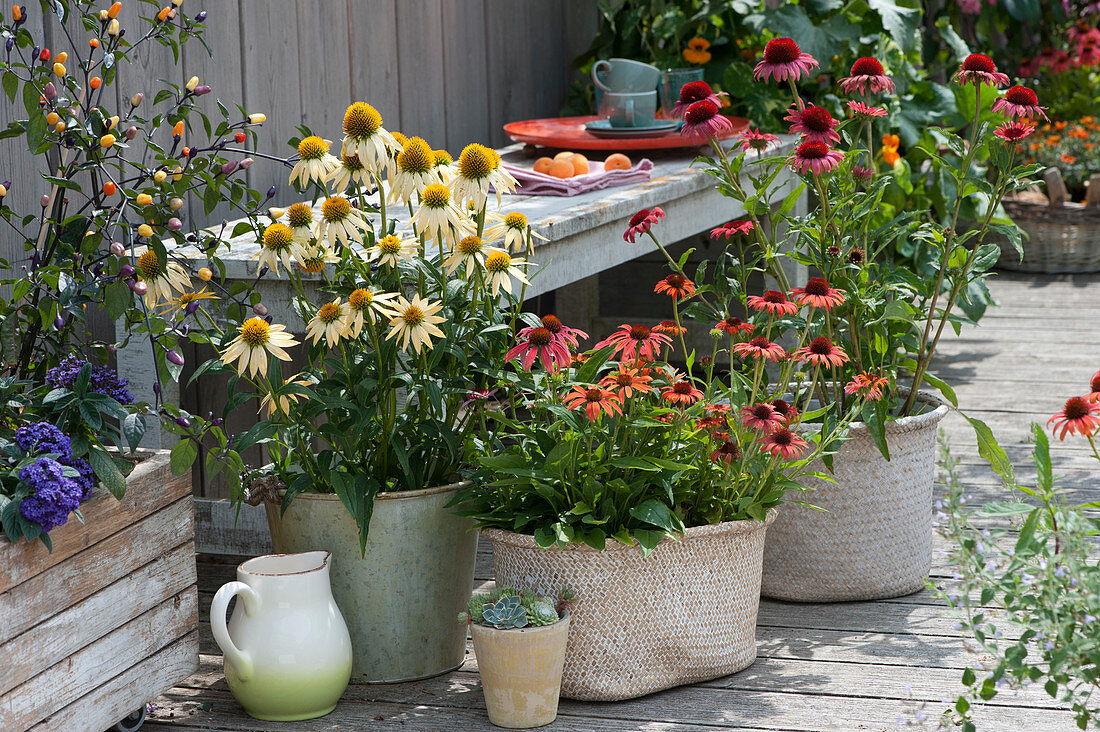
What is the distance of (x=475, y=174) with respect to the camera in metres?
1.71

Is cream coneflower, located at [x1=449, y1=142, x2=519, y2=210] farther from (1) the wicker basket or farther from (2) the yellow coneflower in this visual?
(1) the wicker basket

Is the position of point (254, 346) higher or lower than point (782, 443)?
higher

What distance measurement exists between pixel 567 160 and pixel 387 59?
1.85 ft

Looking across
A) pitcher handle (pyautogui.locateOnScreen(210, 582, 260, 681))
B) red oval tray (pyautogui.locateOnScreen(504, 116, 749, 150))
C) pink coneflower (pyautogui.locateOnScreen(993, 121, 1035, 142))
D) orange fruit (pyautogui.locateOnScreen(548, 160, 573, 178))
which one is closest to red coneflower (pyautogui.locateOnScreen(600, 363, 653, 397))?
pitcher handle (pyautogui.locateOnScreen(210, 582, 260, 681))

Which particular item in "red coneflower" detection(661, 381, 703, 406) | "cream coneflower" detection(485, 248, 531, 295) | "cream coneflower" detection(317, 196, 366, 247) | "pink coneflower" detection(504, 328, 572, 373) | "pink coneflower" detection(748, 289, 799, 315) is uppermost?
"cream coneflower" detection(317, 196, 366, 247)

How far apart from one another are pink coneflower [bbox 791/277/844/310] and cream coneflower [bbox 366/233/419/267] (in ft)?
1.82

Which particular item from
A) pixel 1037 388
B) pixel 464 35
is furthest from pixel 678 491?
pixel 1037 388

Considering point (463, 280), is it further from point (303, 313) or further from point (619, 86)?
point (619, 86)

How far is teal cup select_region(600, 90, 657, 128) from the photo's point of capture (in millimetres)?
2967

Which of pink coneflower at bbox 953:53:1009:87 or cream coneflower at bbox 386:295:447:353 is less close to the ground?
pink coneflower at bbox 953:53:1009:87

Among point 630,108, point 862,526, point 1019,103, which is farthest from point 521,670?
point 630,108

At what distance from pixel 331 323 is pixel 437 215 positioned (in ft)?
0.66

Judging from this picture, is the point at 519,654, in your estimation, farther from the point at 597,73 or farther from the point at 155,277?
the point at 597,73

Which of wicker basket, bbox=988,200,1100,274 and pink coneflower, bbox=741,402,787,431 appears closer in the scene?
pink coneflower, bbox=741,402,787,431
